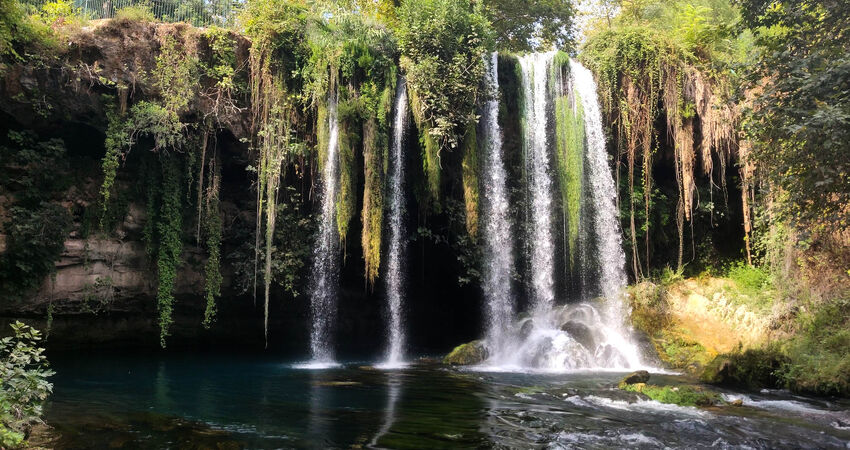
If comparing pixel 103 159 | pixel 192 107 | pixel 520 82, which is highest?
pixel 520 82

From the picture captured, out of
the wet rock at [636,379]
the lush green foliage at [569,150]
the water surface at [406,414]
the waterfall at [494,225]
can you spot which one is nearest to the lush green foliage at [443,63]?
the waterfall at [494,225]

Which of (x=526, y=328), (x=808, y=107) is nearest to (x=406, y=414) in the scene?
(x=808, y=107)

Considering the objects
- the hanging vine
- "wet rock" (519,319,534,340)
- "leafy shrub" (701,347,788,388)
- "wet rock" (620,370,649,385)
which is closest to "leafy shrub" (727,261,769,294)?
the hanging vine

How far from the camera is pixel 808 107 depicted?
8.76m

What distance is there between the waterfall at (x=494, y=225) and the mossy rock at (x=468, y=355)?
1.62 metres

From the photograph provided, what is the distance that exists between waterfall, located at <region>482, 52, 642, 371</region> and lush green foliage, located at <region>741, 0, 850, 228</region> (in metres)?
6.34

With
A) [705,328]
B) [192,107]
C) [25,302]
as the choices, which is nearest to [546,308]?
[705,328]

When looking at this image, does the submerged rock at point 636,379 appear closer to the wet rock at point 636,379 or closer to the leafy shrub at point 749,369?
the wet rock at point 636,379

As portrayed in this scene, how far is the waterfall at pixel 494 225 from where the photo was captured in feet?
52.3

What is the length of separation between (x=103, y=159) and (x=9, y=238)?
8.41ft

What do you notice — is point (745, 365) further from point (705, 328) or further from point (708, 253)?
point (708, 253)

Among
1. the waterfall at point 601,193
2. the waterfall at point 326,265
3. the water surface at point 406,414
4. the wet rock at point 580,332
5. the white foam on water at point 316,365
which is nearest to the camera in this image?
the water surface at point 406,414

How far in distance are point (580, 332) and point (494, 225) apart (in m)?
3.69

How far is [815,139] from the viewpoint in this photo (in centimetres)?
833
